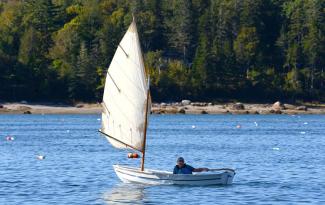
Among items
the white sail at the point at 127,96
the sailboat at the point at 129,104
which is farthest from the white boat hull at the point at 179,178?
the white sail at the point at 127,96

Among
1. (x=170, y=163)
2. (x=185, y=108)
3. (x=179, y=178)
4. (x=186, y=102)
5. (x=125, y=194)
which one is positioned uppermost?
(x=179, y=178)

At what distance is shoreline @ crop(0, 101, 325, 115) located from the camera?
166m

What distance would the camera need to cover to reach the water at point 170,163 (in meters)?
49.1

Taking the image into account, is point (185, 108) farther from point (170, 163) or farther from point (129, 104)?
point (129, 104)

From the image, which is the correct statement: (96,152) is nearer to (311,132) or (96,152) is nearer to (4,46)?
(311,132)

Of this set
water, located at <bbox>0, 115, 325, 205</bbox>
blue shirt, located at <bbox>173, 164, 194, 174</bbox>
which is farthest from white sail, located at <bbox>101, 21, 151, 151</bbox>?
blue shirt, located at <bbox>173, 164, 194, 174</bbox>

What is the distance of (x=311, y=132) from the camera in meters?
112

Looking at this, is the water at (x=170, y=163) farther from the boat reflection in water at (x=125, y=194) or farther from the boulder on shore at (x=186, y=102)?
the boulder on shore at (x=186, y=102)

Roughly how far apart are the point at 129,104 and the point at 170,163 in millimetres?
14604

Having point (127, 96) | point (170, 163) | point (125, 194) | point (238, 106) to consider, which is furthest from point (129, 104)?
point (238, 106)

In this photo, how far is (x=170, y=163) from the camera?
224ft

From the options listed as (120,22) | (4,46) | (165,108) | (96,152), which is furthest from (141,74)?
(120,22)

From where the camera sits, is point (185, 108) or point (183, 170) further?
point (185, 108)

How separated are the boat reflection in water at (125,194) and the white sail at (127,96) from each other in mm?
2449
